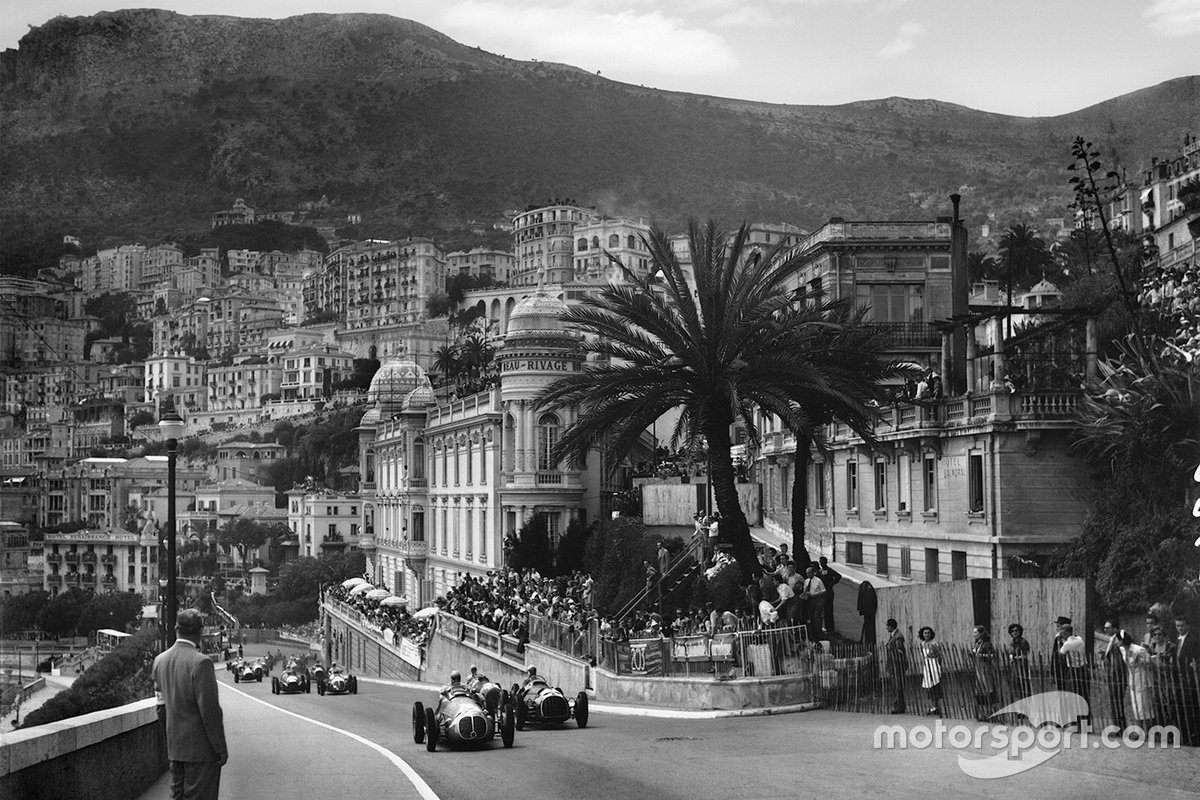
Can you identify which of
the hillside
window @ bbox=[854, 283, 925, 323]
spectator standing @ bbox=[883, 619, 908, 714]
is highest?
the hillside

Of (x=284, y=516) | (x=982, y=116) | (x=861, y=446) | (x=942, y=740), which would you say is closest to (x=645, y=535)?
(x=861, y=446)

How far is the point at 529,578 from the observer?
43.3 meters

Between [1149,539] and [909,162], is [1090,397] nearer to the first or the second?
[1149,539]

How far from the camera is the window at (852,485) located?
1374 inches

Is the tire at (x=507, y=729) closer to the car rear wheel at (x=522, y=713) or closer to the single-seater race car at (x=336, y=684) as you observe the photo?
the car rear wheel at (x=522, y=713)

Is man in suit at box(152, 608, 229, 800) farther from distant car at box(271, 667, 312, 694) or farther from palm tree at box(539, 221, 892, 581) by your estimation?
distant car at box(271, 667, 312, 694)

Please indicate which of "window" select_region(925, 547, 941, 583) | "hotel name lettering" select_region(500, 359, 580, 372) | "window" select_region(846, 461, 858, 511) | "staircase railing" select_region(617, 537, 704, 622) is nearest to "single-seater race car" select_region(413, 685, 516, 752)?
"window" select_region(925, 547, 941, 583)

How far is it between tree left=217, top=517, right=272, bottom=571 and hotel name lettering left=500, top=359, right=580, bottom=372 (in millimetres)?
89692

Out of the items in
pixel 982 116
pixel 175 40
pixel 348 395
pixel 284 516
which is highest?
pixel 175 40

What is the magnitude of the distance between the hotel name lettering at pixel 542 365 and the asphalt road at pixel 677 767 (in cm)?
2852

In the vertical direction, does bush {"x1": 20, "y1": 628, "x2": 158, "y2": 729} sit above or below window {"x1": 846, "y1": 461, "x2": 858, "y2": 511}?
below

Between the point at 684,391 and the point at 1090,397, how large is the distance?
799 cm

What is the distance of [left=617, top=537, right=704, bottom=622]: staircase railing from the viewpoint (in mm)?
33156

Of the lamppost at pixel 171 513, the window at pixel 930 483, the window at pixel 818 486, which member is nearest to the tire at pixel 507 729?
the lamppost at pixel 171 513
